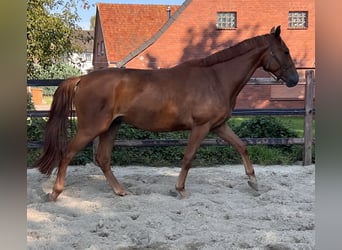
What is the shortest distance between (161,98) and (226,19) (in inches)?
595

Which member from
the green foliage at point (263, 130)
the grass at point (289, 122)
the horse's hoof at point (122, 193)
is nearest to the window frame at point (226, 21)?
the grass at point (289, 122)

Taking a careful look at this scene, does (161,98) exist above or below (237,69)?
below

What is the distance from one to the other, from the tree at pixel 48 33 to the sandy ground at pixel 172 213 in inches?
118

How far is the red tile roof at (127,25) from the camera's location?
24.1 metres

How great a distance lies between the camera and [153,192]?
4.54 metres

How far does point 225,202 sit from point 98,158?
1485 millimetres

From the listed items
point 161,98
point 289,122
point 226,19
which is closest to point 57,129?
point 161,98

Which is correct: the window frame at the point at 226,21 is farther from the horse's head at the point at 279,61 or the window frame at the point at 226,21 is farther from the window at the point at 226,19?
the horse's head at the point at 279,61

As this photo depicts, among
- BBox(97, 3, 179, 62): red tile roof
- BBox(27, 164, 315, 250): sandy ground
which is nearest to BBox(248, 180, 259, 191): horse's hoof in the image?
BBox(27, 164, 315, 250): sandy ground

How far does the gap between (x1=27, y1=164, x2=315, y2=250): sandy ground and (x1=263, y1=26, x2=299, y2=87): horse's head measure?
1254 mm

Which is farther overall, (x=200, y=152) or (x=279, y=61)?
(x=200, y=152)

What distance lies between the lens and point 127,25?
987 inches

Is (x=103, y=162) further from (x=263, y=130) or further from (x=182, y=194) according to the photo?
(x=263, y=130)
